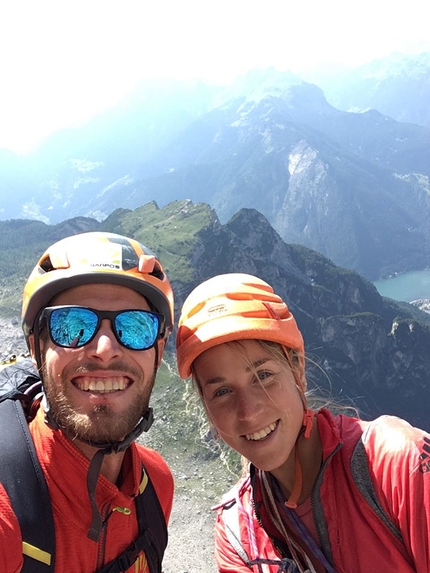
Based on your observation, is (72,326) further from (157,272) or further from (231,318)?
(231,318)

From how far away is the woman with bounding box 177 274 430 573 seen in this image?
151 inches

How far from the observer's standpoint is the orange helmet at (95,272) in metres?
5.20

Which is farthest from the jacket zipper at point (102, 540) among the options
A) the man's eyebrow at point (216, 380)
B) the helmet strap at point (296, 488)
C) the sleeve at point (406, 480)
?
the sleeve at point (406, 480)

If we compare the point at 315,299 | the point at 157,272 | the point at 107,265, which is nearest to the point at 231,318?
the point at 157,272

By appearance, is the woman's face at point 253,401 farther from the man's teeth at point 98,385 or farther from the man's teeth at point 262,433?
the man's teeth at point 98,385

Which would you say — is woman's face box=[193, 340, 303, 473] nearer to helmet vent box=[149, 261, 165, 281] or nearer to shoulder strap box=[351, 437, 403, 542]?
shoulder strap box=[351, 437, 403, 542]

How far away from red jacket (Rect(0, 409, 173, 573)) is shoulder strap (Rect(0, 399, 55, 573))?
8 centimetres

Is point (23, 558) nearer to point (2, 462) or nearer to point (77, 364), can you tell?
point (2, 462)

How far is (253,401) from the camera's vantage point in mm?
4660

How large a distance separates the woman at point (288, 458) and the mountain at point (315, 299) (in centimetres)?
11714

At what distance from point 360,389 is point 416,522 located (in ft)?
520

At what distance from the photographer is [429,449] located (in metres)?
3.76

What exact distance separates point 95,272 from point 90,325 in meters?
0.70

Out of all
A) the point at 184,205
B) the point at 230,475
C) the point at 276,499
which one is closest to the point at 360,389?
the point at 184,205
